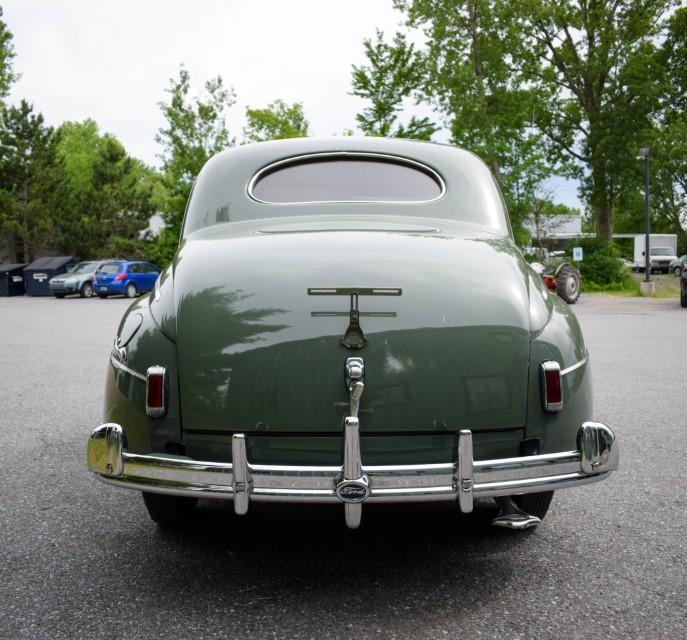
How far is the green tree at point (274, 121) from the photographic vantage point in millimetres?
43469

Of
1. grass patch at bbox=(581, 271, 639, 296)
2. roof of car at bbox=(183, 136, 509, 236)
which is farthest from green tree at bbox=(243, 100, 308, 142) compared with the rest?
roof of car at bbox=(183, 136, 509, 236)

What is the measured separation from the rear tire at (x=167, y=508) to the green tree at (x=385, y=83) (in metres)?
25.3

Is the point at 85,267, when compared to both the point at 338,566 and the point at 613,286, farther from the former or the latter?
the point at 338,566

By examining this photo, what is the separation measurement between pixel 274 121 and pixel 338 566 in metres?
42.7

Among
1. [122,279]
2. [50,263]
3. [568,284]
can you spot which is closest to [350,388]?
[568,284]

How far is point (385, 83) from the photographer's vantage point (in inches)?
1096

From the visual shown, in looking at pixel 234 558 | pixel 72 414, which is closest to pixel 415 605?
pixel 234 558

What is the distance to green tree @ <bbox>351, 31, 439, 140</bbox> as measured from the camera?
90.9 ft

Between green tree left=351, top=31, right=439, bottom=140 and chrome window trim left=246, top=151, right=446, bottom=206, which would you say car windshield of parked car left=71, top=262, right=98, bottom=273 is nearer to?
green tree left=351, top=31, right=439, bottom=140

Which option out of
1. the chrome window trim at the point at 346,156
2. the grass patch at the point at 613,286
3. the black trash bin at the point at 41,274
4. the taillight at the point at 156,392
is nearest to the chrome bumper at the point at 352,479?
the taillight at the point at 156,392

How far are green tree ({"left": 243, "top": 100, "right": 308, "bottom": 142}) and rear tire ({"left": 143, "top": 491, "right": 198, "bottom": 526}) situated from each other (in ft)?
132

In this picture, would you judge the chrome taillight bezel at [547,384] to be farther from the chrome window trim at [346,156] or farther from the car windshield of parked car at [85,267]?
the car windshield of parked car at [85,267]

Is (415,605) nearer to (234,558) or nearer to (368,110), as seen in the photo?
(234,558)

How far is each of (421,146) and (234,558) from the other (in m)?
2.28
